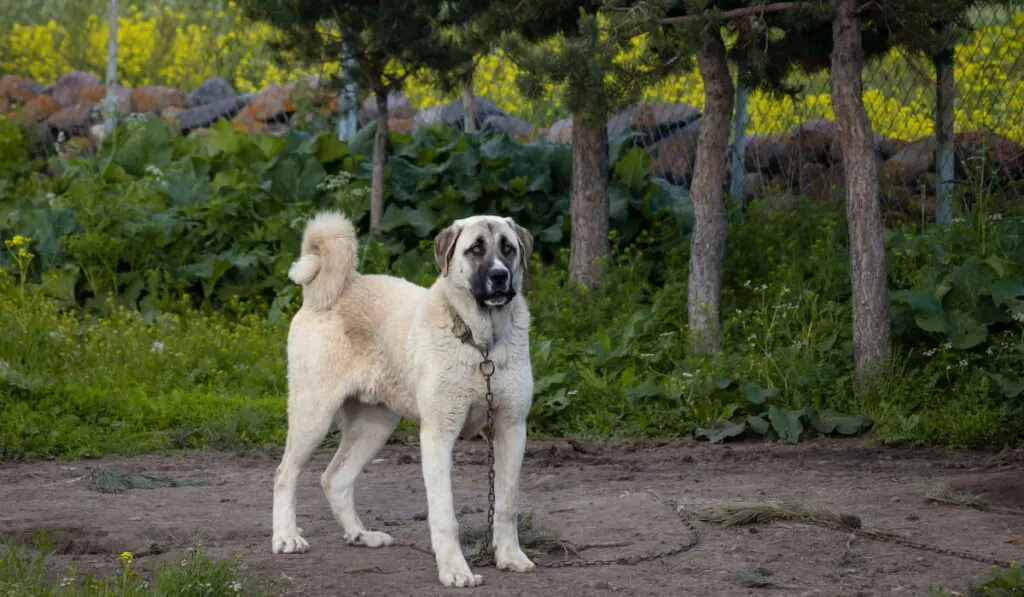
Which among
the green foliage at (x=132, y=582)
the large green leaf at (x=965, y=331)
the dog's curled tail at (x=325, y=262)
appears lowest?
the green foliage at (x=132, y=582)

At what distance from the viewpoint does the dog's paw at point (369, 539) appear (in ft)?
19.7

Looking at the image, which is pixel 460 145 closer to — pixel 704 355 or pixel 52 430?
pixel 704 355

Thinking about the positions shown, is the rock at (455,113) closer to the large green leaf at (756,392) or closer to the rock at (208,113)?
the rock at (208,113)

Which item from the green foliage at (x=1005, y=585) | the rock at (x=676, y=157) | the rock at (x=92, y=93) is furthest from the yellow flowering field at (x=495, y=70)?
the green foliage at (x=1005, y=585)

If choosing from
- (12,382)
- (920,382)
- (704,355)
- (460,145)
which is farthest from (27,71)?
(920,382)

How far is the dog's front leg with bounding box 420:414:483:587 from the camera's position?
527cm

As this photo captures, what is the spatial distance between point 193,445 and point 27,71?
13089mm

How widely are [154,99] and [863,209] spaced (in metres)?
11.2

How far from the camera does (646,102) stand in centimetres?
1278

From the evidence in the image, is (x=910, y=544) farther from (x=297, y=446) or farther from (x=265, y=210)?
(x=265, y=210)

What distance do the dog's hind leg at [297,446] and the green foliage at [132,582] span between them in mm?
774

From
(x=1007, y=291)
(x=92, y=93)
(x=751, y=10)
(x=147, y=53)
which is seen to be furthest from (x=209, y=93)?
(x=1007, y=291)

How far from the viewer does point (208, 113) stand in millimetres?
16281

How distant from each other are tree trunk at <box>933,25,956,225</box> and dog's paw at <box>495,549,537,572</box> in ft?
19.4
